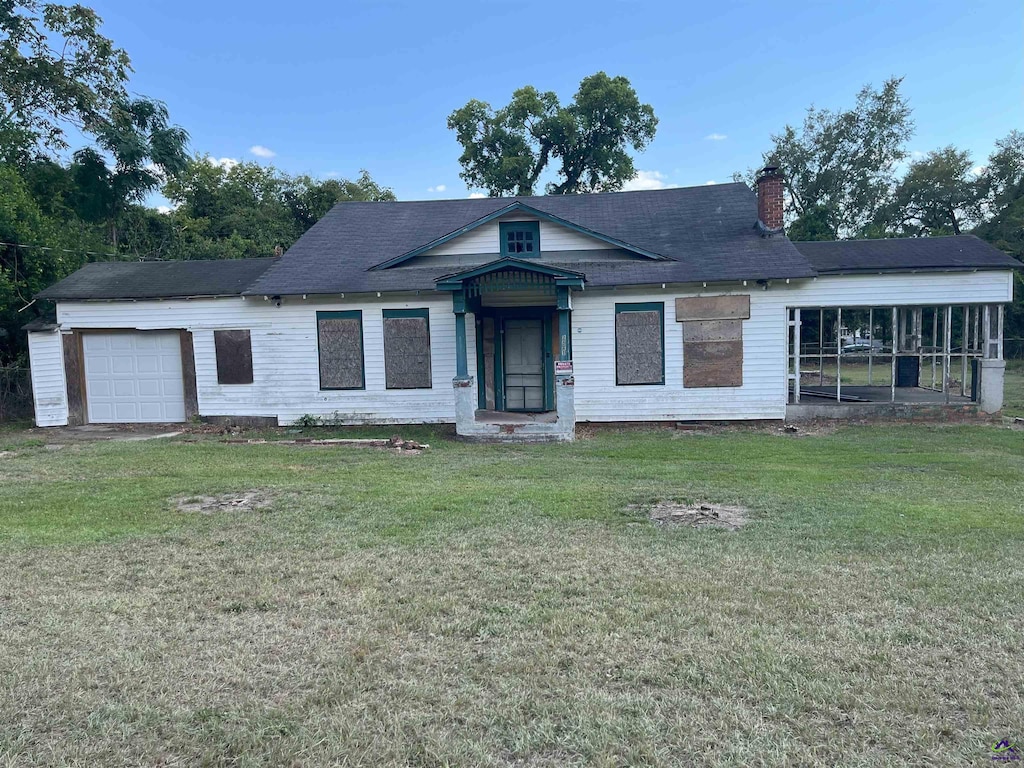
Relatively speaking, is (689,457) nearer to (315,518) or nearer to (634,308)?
(634,308)

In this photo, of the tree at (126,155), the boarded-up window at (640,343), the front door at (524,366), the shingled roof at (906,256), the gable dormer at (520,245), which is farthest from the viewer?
the tree at (126,155)

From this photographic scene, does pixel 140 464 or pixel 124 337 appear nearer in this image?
pixel 140 464

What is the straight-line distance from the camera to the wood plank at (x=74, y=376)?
13672 mm

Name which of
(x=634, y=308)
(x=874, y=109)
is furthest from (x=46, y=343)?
(x=874, y=109)

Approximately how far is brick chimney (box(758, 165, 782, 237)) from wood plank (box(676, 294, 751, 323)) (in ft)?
6.95

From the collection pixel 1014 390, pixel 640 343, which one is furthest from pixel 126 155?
pixel 1014 390

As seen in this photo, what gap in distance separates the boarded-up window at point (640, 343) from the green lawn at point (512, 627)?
569 cm

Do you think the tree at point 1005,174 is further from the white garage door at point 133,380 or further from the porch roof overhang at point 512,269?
the white garage door at point 133,380

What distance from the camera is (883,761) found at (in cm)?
256

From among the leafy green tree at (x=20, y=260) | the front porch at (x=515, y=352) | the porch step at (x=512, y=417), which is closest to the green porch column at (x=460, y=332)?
the front porch at (x=515, y=352)

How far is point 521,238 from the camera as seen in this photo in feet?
44.8

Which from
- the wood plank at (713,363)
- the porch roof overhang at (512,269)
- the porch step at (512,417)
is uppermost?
the porch roof overhang at (512,269)

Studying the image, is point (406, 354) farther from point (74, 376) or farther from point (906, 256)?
point (906, 256)

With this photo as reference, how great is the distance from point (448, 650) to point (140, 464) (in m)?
7.58
